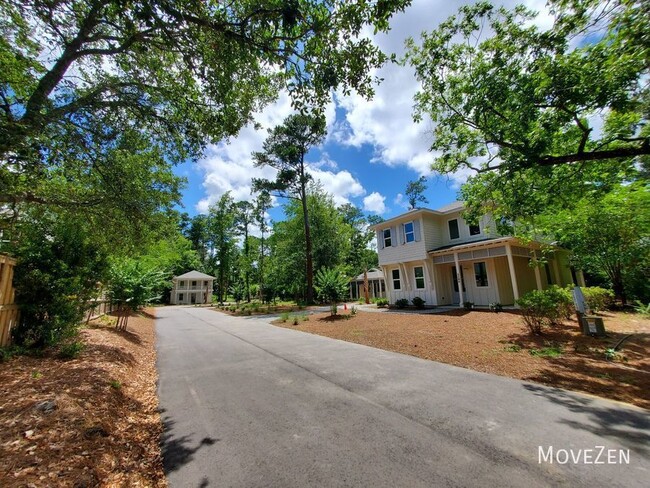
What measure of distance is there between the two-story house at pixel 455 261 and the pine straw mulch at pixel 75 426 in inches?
615

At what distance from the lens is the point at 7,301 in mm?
5699

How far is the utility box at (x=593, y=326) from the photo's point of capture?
8305mm

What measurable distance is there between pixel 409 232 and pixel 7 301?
60.5ft

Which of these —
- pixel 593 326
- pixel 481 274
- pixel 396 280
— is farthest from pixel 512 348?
pixel 396 280

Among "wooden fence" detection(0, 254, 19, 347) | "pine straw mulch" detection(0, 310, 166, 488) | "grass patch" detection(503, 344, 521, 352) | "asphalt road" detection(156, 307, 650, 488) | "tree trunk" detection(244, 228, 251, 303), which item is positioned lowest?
"asphalt road" detection(156, 307, 650, 488)

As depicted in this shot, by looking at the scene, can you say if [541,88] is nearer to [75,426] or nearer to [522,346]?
[522,346]

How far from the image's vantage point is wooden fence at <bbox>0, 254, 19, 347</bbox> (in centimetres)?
554

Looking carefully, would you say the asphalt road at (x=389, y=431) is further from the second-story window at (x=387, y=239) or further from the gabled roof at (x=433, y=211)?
the second-story window at (x=387, y=239)

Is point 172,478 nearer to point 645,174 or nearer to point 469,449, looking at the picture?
point 469,449

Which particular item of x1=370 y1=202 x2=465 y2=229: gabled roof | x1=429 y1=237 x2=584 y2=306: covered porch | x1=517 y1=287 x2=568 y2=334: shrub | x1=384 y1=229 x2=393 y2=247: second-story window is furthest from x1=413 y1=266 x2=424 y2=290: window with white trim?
x1=517 y1=287 x2=568 y2=334: shrub

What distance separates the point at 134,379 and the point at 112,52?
693cm

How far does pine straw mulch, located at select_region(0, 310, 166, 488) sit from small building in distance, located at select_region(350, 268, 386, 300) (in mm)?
33138

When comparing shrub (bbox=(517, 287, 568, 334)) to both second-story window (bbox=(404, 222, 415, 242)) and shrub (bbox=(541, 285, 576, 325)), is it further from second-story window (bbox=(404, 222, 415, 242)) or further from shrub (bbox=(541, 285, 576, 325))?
second-story window (bbox=(404, 222, 415, 242))

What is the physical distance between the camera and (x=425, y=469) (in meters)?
2.84
